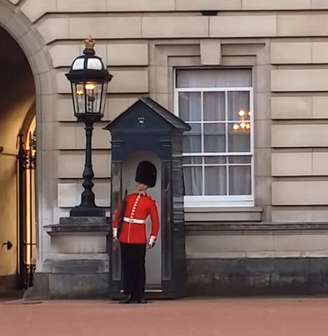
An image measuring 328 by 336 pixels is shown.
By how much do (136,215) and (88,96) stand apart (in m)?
1.86

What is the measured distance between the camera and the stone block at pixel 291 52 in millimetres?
16234

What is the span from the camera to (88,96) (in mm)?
15625

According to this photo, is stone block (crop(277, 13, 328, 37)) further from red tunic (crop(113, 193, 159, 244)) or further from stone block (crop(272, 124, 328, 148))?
red tunic (crop(113, 193, 159, 244))

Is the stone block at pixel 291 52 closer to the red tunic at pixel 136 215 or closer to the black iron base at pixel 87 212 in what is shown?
the red tunic at pixel 136 215

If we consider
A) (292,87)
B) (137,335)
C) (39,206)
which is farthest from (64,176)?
(137,335)

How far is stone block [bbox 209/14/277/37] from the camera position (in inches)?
640

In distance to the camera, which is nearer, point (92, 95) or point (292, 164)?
point (92, 95)

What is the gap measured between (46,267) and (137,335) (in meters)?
4.15

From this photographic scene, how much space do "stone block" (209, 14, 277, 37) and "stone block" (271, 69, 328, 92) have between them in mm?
551

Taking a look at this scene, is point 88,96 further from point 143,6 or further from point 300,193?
point 300,193

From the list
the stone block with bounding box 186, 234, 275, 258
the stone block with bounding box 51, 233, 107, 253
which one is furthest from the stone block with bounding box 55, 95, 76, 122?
the stone block with bounding box 186, 234, 275, 258

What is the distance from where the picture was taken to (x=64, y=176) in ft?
53.6

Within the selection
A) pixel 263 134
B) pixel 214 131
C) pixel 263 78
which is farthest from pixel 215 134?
pixel 263 78

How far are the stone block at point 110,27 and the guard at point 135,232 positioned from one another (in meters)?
2.34
